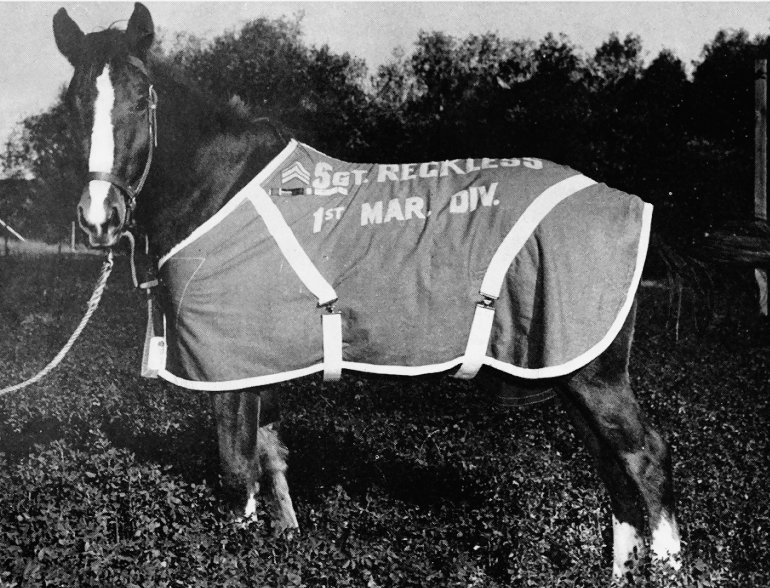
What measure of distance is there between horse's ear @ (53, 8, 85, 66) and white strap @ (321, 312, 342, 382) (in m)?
2.05

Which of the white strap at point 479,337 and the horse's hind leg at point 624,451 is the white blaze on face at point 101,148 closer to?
the white strap at point 479,337

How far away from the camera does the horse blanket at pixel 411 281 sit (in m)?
3.84

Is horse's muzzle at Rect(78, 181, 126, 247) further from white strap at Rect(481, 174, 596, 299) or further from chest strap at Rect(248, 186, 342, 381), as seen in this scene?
white strap at Rect(481, 174, 596, 299)

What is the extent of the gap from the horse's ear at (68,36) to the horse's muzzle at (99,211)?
0.91 m

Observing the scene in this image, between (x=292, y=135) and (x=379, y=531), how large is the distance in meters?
2.40

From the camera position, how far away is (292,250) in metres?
3.92

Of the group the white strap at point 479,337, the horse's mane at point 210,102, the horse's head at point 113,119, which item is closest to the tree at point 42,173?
the horse's mane at point 210,102

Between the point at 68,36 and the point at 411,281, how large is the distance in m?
2.38

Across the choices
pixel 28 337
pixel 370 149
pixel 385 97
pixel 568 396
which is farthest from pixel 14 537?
pixel 385 97

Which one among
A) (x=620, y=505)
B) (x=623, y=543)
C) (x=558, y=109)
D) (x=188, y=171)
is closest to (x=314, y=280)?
(x=188, y=171)

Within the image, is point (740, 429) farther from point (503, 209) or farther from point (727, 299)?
point (503, 209)

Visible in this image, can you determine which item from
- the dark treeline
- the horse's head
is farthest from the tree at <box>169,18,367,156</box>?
the horse's head

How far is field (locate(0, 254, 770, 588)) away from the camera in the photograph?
3.71 meters

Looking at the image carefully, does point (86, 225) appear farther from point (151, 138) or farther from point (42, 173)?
point (42, 173)
